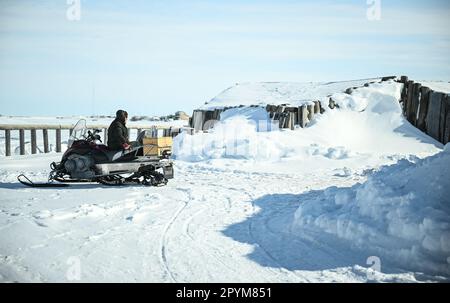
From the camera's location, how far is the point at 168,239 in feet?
20.5

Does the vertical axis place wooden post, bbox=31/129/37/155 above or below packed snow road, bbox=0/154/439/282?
below

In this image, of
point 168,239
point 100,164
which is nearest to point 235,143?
point 100,164

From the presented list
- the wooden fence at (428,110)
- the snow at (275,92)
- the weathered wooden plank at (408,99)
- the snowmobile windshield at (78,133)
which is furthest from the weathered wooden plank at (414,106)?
the snowmobile windshield at (78,133)

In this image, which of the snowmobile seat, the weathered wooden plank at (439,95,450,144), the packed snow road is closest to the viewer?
the packed snow road

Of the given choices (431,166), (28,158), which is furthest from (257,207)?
(28,158)

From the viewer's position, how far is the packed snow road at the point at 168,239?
16.3 feet

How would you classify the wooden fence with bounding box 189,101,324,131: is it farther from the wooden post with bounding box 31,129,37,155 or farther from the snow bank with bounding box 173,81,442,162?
the wooden post with bounding box 31,129,37,155

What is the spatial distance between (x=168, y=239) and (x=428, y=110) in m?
14.1

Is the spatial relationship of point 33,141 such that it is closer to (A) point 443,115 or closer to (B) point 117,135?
(B) point 117,135

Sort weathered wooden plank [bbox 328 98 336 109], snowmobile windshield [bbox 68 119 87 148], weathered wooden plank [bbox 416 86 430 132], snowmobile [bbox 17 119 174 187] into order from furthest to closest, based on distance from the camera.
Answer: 1. weathered wooden plank [bbox 328 98 336 109]
2. weathered wooden plank [bbox 416 86 430 132]
3. snowmobile windshield [bbox 68 119 87 148]
4. snowmobile [bbox 17 119 174 187]

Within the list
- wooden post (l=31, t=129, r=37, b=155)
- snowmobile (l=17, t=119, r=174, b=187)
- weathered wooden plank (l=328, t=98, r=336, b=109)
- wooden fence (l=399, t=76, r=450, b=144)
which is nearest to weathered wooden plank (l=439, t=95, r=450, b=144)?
wooden fence (l=399, t=76, r=450, b=144)

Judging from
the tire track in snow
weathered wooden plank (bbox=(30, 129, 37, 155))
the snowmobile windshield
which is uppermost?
the snowmobile windshield

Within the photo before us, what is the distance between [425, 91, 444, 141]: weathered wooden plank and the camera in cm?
1582

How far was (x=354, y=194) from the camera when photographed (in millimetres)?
7016
